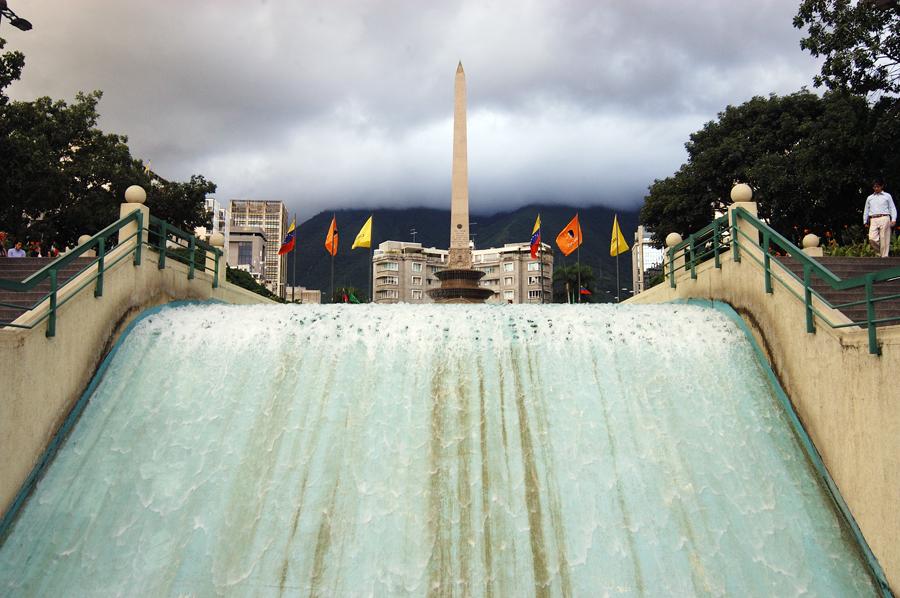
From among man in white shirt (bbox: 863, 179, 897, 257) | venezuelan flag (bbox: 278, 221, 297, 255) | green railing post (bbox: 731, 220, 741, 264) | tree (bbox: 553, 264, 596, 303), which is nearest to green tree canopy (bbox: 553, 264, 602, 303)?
tree (bbox: 553, 264, 596, 303)

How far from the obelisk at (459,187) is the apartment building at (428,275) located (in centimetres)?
9226

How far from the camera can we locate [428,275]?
5369 inches

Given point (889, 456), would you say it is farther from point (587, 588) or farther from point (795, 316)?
point (587, 588)

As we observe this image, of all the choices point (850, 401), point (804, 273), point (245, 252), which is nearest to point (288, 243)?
point (804, 273)

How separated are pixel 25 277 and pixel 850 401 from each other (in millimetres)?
13934

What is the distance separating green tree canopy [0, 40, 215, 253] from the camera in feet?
82.1

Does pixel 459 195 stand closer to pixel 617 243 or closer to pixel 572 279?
pixel 617 243

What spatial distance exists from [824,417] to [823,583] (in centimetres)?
221

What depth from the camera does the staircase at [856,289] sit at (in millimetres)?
9539

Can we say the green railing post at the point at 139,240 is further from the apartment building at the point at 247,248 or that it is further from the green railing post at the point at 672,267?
the apartment building at the point at 247,248

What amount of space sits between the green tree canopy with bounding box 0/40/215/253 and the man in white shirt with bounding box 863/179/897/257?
2645cm

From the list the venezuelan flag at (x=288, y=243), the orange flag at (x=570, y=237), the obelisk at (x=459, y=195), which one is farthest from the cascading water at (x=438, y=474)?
the venezuelan flag at (x=288, y=243)

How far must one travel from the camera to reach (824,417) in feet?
25.8

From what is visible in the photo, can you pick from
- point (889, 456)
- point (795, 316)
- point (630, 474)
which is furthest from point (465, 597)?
point (795, 316)
